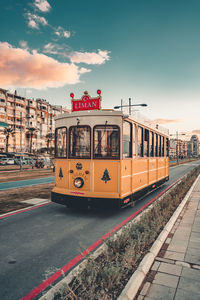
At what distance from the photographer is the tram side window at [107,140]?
7270 millimetres

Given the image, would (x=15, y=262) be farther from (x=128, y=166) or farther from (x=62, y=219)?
(x=128, y=166)

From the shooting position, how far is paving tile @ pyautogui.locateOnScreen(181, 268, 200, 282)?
3834 millimetres

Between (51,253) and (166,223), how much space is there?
11.0 feet

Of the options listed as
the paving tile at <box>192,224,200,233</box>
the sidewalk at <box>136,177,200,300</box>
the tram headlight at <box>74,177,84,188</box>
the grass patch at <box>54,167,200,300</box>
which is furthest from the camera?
the tram headlight at <box>74,177,84,188</box>

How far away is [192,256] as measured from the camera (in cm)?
466

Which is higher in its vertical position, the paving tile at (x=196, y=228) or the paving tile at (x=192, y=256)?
the paving tile at (x=192, y=256)

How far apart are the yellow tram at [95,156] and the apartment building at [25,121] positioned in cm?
6759

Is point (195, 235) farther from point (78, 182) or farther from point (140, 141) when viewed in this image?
point (140, 141)

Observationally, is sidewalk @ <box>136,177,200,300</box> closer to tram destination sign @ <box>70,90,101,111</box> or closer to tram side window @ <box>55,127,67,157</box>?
tram side window @ <box>55,127,67,157</box>

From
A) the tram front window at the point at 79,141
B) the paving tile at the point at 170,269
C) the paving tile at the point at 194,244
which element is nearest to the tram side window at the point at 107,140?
the tram front window at the point at 79,141

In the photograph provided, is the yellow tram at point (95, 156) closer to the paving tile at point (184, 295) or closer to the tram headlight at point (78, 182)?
the tram headlight at point (78, 182)

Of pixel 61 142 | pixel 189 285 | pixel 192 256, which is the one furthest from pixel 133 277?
pixel 61 142

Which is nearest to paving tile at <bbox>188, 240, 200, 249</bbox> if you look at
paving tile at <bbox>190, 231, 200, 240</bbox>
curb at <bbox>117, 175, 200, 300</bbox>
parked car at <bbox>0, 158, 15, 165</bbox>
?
paving tile at <bbox>190, 231, 200, 240</bbox>

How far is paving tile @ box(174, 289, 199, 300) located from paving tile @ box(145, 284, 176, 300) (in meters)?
0.07
